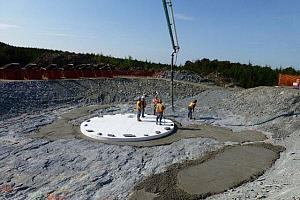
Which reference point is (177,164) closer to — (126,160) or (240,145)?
(126,160)

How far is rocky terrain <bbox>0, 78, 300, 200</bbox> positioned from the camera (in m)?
9.90

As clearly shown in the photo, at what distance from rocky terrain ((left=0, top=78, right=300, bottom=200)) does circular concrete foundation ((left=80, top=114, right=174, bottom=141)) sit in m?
0.70

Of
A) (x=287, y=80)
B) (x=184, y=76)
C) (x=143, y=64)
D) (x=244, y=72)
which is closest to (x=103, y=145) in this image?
(x=287, y=80)

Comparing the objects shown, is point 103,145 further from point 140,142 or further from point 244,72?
point 244,72

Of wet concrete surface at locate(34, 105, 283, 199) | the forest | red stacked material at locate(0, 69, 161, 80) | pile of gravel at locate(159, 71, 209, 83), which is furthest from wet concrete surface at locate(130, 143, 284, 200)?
the forest

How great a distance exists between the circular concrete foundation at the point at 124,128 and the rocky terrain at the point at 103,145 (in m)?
0.70

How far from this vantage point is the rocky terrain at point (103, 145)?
9.90 m

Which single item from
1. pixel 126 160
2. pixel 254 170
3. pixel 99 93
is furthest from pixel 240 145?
pixel 99 93

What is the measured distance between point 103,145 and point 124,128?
240 cm

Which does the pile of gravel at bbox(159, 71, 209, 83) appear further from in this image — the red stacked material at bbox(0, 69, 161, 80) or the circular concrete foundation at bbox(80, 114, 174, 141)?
the circular concrete foundation at bbox(80, 114, 174, 141)

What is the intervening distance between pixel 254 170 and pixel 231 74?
33.3 m

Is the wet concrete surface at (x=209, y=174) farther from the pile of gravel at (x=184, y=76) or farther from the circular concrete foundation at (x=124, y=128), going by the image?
the pile of gravel at (x=184, y=76)

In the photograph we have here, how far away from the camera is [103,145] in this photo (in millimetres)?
13875

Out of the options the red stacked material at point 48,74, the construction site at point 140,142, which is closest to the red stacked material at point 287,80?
the construction site at point 140,142
